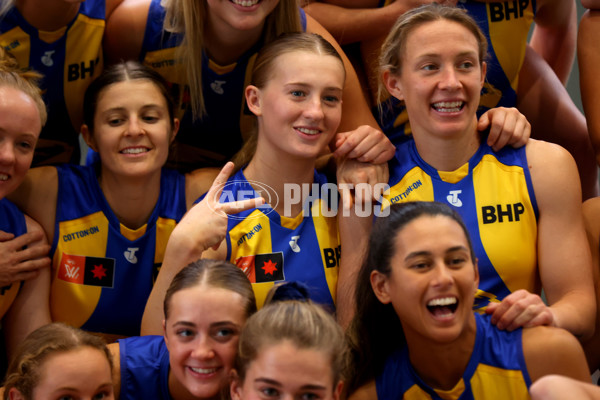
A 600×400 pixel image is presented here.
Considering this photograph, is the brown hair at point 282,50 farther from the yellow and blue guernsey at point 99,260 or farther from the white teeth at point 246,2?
the yellow and blue guernsey at point 99,260

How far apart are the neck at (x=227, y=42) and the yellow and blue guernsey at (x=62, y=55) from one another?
0.95 feet

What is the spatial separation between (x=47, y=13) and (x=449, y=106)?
41.1 inches

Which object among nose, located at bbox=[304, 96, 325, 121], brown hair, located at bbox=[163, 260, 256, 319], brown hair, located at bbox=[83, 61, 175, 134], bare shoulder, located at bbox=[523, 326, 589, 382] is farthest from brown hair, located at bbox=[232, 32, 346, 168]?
bare shoulder, located at bbox=[523, 326, 589, 382]

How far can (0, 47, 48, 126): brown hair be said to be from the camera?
6.88 ft

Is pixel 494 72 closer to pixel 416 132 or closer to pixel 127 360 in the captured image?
pixel 416 132

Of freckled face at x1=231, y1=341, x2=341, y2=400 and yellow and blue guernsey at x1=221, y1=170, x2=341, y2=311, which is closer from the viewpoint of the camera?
freckled face at x1=231, y1=341, x2=341, y2=400

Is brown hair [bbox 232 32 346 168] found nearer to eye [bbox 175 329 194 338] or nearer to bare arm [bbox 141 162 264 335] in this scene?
bare arm [bbox 141 162 264 335]

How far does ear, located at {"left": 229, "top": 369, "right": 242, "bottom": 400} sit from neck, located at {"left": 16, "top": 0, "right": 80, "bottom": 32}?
43.0 inches

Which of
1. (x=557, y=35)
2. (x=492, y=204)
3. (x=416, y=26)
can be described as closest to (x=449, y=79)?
(x=416, y=26)

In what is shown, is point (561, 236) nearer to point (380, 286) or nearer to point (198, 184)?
point (380, 286)

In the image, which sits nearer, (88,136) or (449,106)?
(449,106)

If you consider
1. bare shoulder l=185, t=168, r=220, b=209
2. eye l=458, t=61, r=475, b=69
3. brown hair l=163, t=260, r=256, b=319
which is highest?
eye l=458, t=61, r=475, b=69

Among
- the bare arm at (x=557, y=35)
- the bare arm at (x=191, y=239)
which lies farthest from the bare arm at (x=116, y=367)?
the bare arm at (x=557, y=35)

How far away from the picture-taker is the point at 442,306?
176 centimetres
